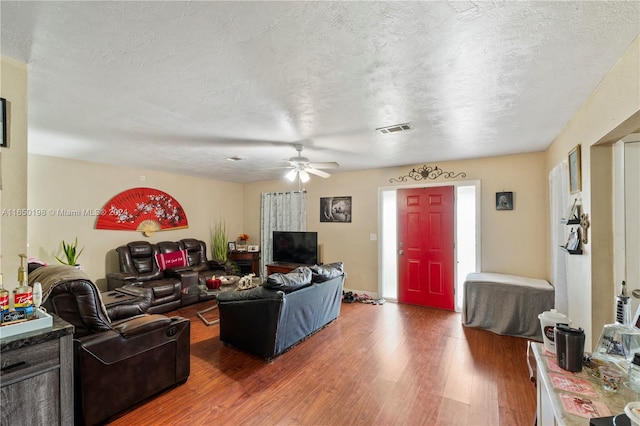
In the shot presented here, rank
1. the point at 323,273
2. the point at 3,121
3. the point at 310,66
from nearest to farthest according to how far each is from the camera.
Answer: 1. the point at 3,121
2. the point at 310,66
3. the point at 323,273

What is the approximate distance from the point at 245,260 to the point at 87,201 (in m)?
2.93

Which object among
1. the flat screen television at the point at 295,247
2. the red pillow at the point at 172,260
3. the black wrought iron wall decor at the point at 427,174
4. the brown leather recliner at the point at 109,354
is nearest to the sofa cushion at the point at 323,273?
the brown leather recliner at the point at 109,354

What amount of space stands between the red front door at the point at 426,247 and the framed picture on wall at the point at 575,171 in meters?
1.93

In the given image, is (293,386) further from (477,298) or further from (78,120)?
(78,120)

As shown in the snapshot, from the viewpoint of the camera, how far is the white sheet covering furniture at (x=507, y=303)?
3377mm

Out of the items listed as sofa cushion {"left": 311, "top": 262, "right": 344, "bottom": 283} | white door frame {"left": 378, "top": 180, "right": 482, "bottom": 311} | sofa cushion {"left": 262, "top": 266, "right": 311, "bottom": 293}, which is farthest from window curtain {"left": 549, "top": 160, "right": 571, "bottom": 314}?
sofa cushion {"left": 262, "top": 266, "right": 311, "bottom": 293}

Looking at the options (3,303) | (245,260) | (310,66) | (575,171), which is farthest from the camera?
(245,260)

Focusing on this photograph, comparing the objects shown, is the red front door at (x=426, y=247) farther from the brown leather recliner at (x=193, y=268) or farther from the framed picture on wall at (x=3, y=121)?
the framed picture on wall at (x=3, y=121)

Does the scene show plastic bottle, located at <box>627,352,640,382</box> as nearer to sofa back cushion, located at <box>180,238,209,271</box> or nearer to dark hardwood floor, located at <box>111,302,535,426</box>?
dark hardwood floor, located at <box>111,302,535,426</box>

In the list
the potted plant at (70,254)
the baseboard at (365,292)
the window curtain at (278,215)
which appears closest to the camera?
the potted plant at (70,254)

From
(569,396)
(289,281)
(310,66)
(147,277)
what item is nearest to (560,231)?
(569,396)

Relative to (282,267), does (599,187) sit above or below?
above

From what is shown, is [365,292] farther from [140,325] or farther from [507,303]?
[140,325]

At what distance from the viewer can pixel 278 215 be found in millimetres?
6293
